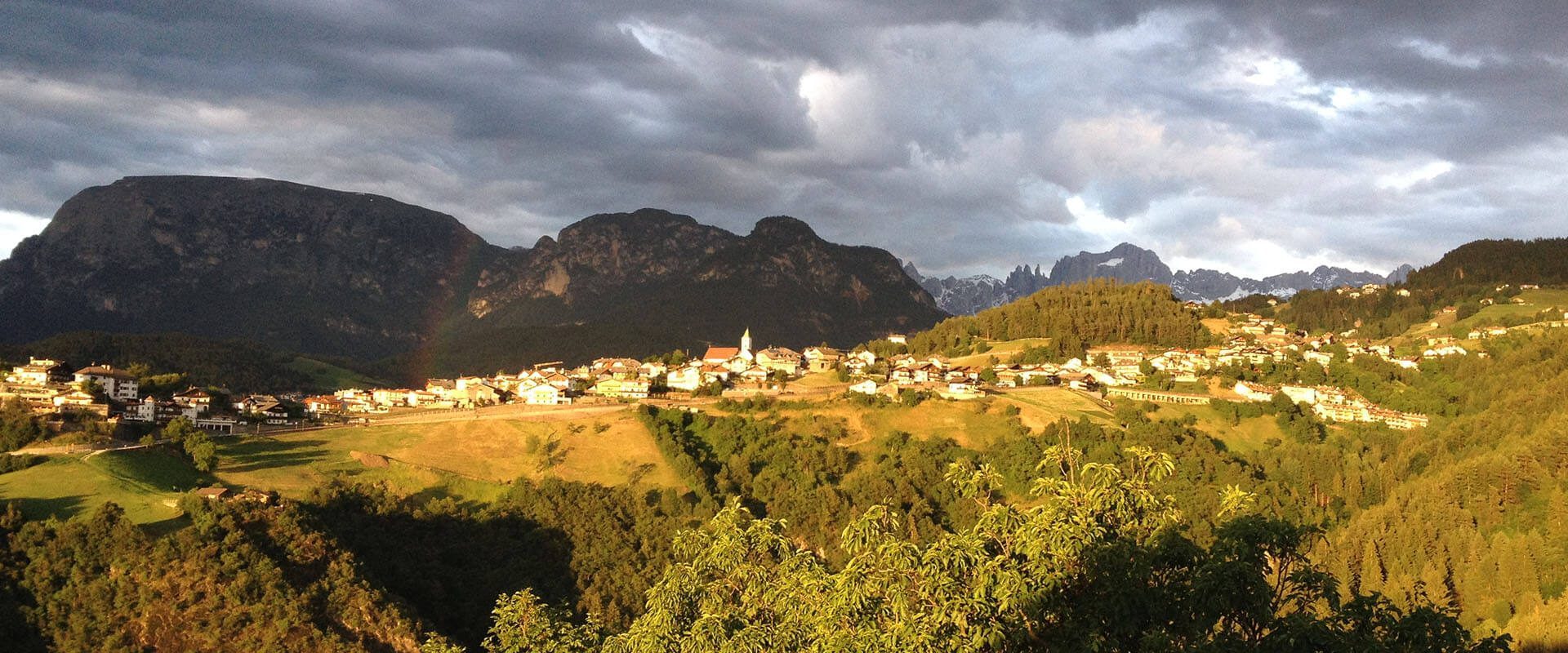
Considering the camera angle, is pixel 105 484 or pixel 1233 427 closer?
pixel 105 484

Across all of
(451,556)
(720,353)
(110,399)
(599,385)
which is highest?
(720,353)

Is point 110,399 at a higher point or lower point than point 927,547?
higher

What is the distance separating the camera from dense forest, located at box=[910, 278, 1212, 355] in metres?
117

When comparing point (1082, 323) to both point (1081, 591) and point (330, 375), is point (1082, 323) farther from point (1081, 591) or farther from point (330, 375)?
point (1081, 591)

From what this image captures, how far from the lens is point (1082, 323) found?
119 metres

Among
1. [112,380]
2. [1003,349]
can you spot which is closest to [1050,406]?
[1003,349]

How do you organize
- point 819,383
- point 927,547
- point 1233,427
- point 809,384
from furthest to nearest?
1. point 819,383
2. point 809,384
3. point 1233,427
4. point 927,547

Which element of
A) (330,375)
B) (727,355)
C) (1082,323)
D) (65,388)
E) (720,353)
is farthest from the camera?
(330,375)

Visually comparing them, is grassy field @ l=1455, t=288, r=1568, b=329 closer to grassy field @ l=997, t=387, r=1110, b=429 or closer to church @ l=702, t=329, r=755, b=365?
grassy field @ l=997, t=387, r=1110, b=429

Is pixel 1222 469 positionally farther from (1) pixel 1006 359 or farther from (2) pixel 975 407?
(1) pixel 1006 359

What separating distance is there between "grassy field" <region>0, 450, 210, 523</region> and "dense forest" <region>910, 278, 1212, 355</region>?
82752 mm

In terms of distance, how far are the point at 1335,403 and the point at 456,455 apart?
71.1m

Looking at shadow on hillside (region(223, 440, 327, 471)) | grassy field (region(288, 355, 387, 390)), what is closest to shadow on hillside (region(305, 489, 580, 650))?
shadow on hillside (region(223, 440, 327, 471))

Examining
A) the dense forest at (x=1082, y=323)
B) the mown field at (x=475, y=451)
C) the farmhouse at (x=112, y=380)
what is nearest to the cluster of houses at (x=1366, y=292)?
the dense forest at (x=1082, y=323)
